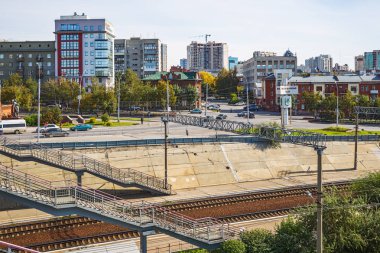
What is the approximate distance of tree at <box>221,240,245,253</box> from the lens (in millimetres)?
22552

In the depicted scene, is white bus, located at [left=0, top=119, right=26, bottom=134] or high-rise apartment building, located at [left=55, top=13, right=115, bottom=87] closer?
white bus, located at [left=0, top=119, right=26, bottom=134]

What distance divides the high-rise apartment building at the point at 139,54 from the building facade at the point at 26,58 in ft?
153

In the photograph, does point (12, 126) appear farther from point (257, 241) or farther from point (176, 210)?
point (257, 241)

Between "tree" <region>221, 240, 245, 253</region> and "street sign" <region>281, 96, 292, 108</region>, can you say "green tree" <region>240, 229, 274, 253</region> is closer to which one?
"tree" <region>221, 240, 245, 253</region>

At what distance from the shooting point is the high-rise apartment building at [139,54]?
546 feet

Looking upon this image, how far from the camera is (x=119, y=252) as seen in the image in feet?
89.7

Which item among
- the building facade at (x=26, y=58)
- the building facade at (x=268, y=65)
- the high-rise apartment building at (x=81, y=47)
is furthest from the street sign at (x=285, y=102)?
the building facade at (x=26, y=58)

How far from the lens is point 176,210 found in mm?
35531

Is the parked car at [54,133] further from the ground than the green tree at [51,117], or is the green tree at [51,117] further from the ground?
the green tree at [51,117]

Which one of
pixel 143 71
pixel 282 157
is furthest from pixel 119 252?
pixel 143 71

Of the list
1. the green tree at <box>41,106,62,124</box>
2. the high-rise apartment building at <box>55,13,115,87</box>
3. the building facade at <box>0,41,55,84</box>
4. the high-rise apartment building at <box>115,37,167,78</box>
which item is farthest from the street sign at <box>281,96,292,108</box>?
the high-rise apartment building at <box>115,37,167,78</box>

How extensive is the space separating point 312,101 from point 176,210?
67.4 meters

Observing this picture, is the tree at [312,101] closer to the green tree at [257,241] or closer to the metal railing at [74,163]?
the metal railing at [74,163]

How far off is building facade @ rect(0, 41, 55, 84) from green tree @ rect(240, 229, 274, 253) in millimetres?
105708
